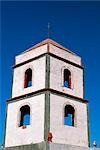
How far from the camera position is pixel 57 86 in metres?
18.9

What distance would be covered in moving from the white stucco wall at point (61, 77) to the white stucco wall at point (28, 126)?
1.39m

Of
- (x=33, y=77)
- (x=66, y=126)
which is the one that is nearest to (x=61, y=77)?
(x=33, y=77)

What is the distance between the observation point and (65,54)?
67.3 ft

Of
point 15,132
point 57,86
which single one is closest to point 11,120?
point 15,132

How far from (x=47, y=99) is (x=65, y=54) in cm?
408

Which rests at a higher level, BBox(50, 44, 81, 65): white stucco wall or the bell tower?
BBox(50, 44, 81, 65): white stucco wall

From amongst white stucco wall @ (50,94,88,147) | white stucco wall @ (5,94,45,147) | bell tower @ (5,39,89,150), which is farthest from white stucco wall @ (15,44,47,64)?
white stucco wall @ (50,94,88,147)

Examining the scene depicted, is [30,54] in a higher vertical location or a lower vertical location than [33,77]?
higher

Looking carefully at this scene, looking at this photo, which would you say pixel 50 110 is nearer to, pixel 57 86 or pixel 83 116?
pixel 57 86

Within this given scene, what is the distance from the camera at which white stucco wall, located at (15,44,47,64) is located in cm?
1981

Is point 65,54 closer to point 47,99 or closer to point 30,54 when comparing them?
point 30,54

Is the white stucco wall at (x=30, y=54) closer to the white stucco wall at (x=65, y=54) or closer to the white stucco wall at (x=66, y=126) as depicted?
the white stucco wall at (x=65, y=54)

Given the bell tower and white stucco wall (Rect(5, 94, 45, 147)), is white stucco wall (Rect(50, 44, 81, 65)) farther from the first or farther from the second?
white stucco wall (Rect(5, 94, 45, 147))

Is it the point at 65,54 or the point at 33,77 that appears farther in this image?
the point at 65,54
